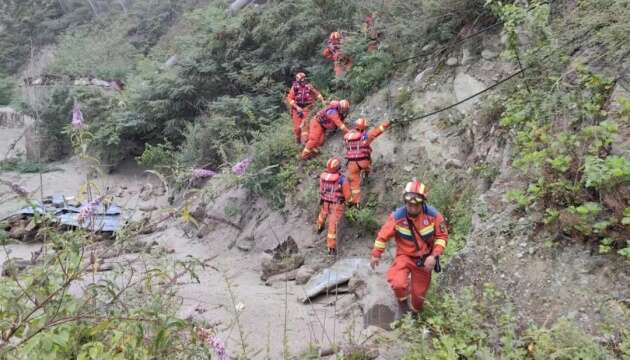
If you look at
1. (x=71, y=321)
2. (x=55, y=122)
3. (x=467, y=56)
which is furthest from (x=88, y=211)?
(x=55, y=122)

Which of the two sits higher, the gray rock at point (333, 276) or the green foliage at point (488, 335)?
the green foliage at point (488, 335)

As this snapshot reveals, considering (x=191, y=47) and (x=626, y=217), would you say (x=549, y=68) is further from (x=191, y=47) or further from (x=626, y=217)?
(x=191, y=47)

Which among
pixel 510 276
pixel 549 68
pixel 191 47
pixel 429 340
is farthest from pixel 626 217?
pixel 191 47

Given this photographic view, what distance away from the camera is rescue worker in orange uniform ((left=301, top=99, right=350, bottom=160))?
33.8 ft

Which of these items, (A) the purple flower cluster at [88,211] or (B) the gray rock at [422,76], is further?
(B) the gray rock at [422,76]

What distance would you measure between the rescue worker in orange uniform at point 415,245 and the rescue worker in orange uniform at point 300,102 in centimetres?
587

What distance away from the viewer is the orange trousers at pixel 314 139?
1054 centimetres

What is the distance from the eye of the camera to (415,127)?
938cm

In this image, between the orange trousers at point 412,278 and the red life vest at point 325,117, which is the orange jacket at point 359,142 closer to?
the red life vest at point 325,117

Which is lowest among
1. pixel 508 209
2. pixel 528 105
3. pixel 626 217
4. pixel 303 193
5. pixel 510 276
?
pixel 303 193

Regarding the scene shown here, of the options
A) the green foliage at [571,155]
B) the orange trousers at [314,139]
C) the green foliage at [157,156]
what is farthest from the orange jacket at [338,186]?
the green foliage at [157,156]

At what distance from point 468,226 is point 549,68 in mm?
2485

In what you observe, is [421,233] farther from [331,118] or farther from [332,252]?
[331,118]

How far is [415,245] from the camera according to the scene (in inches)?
227
